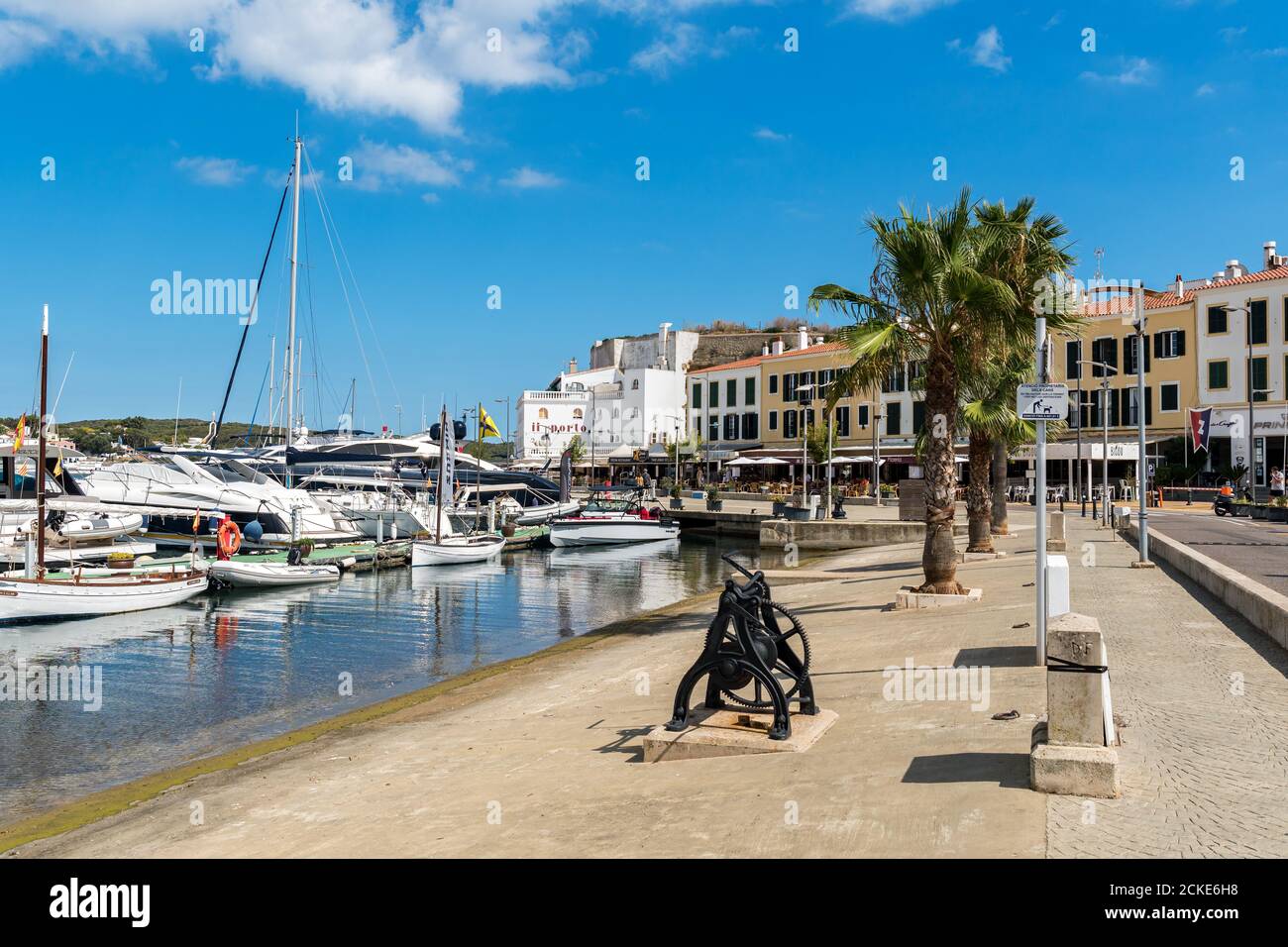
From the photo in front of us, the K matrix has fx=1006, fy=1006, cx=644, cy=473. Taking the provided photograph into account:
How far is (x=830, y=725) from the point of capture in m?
9.09

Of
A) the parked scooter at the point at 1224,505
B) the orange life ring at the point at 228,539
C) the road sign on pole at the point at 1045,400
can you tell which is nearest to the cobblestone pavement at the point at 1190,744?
the road sign on pole at the point at 1045,400

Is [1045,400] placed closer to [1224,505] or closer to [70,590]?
[70,590]

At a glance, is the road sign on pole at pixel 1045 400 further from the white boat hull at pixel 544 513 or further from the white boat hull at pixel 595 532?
the white boat hull at pixel 544 513

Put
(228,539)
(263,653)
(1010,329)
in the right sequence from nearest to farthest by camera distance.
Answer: (1010,329)
(263,653)
(228,539)

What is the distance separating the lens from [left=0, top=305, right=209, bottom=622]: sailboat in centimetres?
2402

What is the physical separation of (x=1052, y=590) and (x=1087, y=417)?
52.4 m

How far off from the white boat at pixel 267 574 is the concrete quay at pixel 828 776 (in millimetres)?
18395

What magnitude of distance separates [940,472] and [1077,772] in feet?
35.9

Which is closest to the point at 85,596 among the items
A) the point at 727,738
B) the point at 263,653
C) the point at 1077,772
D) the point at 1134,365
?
the point at 263,653

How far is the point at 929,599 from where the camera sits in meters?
16.8

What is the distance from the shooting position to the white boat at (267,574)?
31.3 meters
